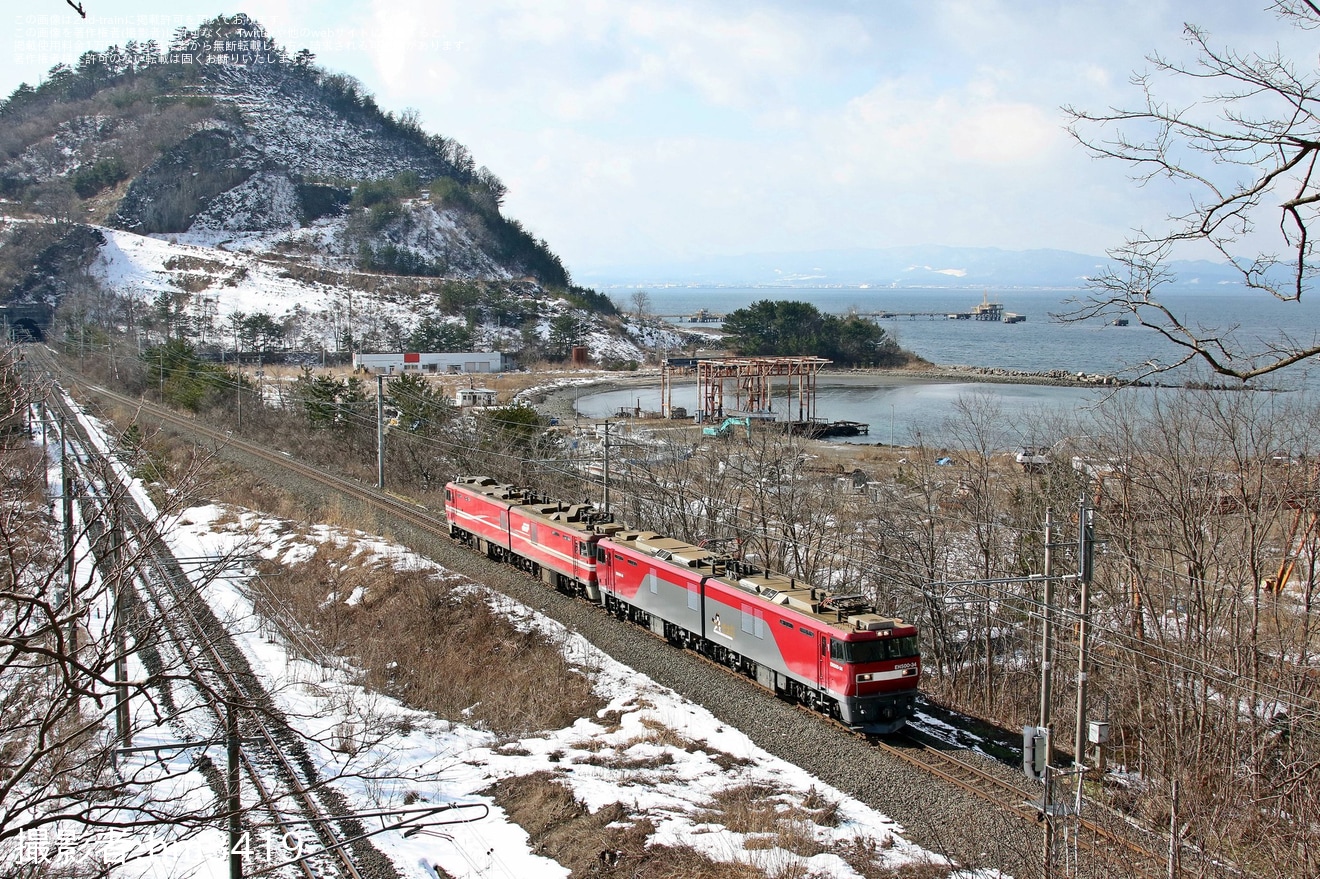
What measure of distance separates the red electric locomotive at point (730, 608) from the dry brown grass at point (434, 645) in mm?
2579

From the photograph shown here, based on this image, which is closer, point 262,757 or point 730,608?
point 262,757

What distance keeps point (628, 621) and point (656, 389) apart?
254 feet

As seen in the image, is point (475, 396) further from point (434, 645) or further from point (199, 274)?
point (199, 274)

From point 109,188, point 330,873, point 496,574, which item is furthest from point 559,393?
point 109,188

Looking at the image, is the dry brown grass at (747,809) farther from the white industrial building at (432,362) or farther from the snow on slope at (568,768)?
the white industrial building at (432,362)

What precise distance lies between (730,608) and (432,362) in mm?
78697

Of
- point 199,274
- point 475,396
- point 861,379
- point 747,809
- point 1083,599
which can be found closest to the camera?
point 747,809

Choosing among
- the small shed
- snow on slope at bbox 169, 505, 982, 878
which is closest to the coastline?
the small shed

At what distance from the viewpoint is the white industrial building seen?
8762 cm

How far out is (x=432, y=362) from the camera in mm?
94312

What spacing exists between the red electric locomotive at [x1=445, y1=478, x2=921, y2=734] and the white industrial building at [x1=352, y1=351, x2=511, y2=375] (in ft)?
199

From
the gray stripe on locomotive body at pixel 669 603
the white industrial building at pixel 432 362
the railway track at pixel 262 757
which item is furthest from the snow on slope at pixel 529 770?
the white industrial building at pixel 432 362

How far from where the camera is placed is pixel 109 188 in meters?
148

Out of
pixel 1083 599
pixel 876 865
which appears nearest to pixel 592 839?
pixel 876 865
